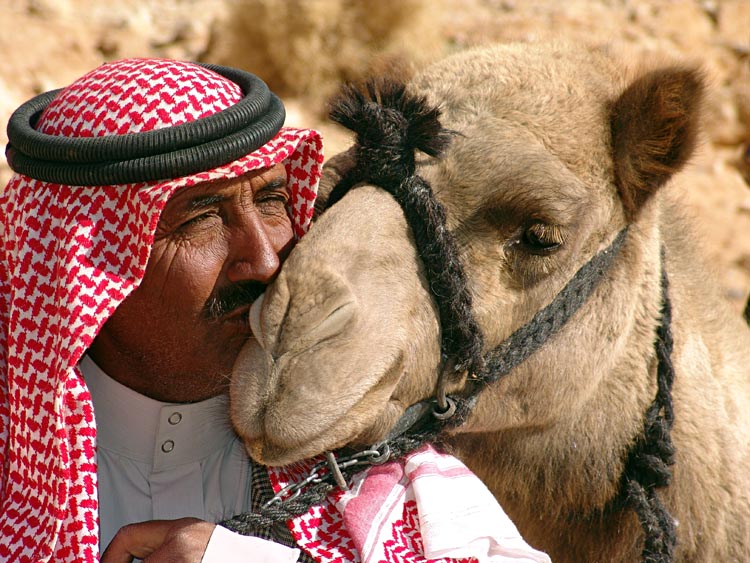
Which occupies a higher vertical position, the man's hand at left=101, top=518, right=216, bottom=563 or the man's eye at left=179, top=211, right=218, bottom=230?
the man's eye at left=179, top=211, right=218, bottom=230

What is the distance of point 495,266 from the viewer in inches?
97.1

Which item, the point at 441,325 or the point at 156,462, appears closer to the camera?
the point at 441,325

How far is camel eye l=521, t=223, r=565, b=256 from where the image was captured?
2.44 m

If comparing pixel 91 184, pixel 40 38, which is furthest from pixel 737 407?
pixel 40 38

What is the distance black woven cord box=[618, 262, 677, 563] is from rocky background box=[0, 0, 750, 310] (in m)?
5.62

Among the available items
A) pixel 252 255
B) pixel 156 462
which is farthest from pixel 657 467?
pixel 156 462

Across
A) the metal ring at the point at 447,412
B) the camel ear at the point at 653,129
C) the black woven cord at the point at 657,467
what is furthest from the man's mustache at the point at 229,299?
the black woven cord at the point at 657,467

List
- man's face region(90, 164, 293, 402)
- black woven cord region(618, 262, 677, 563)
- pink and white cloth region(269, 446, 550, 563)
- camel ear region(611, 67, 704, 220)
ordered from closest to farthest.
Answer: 1. pink and white cloth region(269, 446, 550, 563)
2. man's face region(90, 164, 293, 402)
3. camel ear region(611, 67, 704, 220)
4. black woven cord region(618, 262, 677, 563)

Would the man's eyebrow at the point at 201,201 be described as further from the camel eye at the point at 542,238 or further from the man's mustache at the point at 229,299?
the camel eye at the point at 542,238

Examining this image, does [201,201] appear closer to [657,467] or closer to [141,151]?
[141,151]

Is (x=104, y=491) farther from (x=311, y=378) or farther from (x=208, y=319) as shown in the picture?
(x=311, y=378)

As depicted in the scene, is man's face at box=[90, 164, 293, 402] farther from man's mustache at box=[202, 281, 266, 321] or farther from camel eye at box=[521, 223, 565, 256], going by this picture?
camel eye at box=[521, 223, 565, 256]

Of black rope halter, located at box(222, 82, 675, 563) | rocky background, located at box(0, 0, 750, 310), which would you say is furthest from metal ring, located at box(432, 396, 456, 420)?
rocky background, located at box(0, 0, 750, 310)

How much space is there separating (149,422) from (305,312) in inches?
28.0
